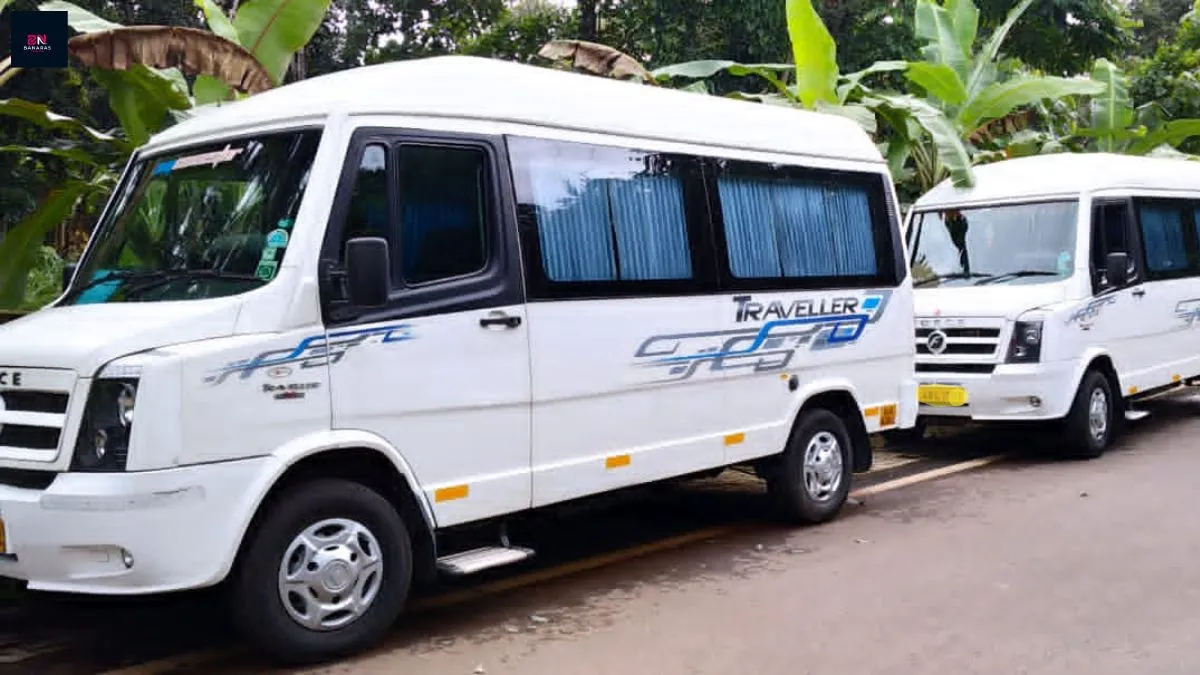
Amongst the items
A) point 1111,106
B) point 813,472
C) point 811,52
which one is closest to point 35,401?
point 813,472

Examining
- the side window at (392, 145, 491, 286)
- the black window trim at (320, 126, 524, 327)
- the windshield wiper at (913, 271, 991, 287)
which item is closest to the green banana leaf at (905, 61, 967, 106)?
the windshield wiper at (913, 271, 991, 287)

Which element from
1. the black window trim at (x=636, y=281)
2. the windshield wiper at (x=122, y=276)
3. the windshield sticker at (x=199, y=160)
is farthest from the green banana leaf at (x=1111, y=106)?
the windshield wiper at (x=122, y=276)

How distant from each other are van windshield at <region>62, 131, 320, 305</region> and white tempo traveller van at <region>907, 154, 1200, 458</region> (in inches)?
252

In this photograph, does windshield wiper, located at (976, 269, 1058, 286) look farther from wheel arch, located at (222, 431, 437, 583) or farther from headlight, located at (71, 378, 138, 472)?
headlight, located at (71, 378, 138, 472)

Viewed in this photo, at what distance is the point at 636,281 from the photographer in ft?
20.3

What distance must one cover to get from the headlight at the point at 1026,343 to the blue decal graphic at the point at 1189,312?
290cm

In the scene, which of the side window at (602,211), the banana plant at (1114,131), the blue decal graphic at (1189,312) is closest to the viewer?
the side window at (602,211)

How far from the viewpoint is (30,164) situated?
15.4m

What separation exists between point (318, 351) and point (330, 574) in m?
0.94

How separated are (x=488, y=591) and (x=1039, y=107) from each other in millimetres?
13038

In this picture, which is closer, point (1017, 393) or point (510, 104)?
point (510, 104)

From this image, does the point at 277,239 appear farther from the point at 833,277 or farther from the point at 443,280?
the point at 833,277

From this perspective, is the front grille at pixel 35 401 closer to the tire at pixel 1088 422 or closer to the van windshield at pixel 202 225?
the van windshield at pixel 202 225

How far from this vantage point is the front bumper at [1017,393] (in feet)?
30.7
